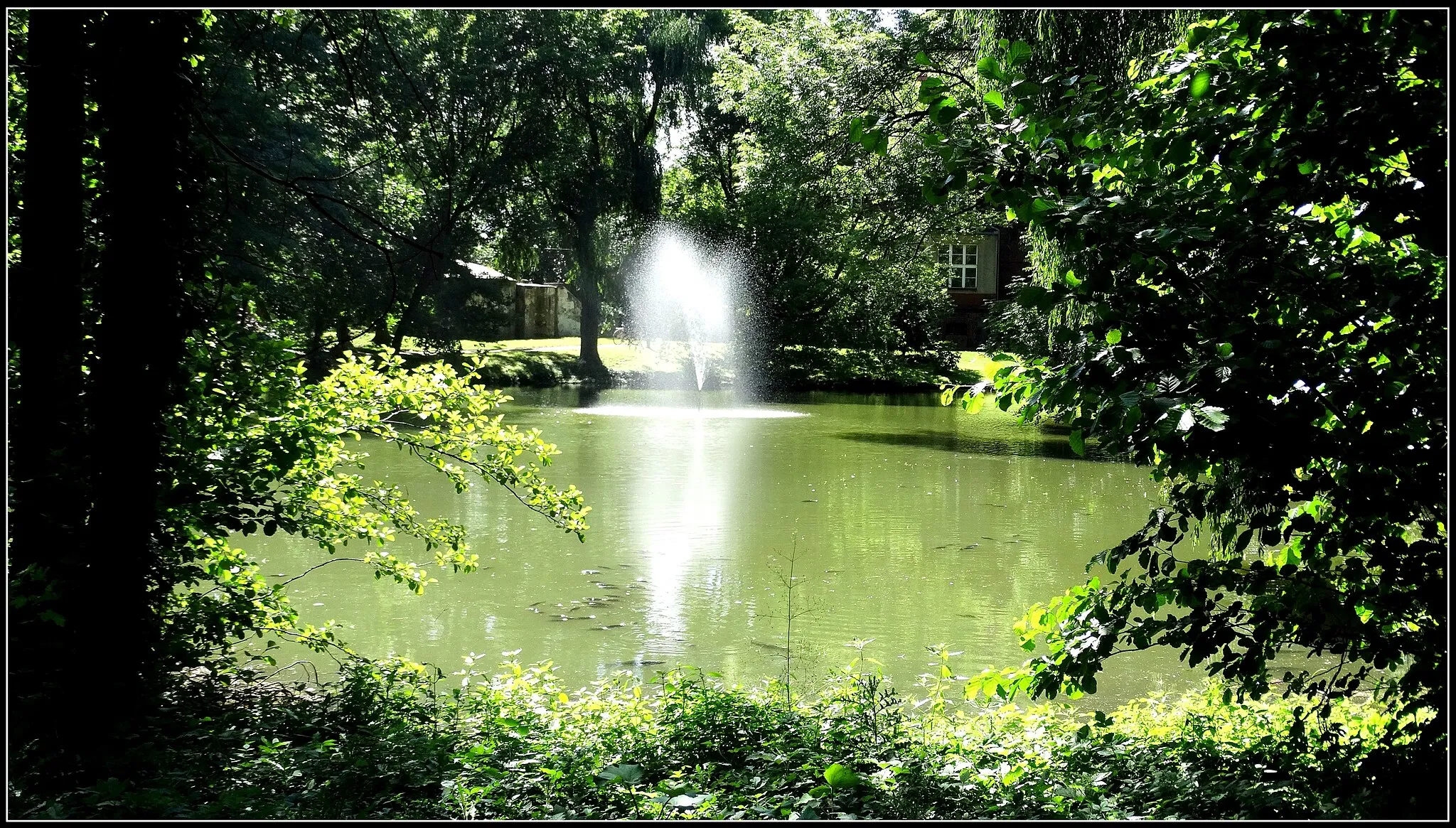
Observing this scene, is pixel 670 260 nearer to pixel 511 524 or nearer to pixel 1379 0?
pixel 511 524

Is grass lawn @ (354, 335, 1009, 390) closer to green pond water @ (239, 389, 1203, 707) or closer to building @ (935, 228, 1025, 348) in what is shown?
building @ (935, 228, 1025, 348)

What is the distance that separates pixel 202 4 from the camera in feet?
11.2

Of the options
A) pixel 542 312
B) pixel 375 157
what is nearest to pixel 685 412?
pixel 375 157

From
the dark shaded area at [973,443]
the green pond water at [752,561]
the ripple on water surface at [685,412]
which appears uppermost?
the ripple on water surface at [685,412]

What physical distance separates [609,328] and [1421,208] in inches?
1493

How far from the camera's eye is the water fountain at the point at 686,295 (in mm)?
33656

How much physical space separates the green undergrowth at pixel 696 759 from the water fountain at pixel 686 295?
27.4 meters

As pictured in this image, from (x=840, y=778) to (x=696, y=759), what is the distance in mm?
1006

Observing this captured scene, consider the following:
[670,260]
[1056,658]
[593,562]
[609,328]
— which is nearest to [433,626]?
[593,562]

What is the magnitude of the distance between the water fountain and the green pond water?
16380 mm

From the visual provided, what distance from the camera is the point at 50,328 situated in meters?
4.06

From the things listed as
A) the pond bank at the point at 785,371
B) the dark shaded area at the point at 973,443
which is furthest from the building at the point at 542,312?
the dark shaded area at the point at 973,443

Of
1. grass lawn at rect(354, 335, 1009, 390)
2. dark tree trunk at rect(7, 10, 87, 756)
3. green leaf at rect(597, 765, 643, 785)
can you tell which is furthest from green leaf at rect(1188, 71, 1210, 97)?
grass lawn at rect(354, 335, 1009, 390)

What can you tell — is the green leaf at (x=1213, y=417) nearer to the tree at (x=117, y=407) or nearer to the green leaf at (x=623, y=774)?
the green leaf at (x=623, y=774)
